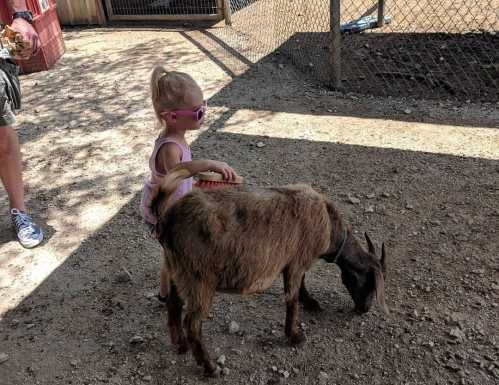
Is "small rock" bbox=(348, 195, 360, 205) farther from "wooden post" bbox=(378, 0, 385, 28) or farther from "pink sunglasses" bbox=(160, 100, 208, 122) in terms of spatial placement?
"wooden post" bbox=(378, 0, 385, 28)

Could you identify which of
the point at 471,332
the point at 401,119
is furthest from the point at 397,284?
the point at 401,119

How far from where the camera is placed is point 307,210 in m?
2.58

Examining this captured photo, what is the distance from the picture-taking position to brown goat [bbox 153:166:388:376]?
2.36 meters

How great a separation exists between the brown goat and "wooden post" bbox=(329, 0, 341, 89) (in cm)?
354

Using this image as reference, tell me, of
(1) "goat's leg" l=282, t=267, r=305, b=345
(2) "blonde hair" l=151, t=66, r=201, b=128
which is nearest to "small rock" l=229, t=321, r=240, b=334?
(1) "goat's leg" l=282, t=267, r=305, b=345

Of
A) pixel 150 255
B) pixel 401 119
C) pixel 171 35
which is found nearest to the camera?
pixel 150 255

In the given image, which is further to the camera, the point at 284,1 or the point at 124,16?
the point at 124,16

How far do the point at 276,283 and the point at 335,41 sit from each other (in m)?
3.38

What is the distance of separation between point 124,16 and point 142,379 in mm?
8128

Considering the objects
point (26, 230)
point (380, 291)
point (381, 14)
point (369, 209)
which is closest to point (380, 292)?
point (380, 291)

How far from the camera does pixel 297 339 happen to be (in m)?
2.89

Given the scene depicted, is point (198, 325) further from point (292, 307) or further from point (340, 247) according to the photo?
point (340, 247)

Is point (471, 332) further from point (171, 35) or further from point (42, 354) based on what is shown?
point (171, 35)

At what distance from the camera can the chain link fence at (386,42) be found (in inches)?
233
